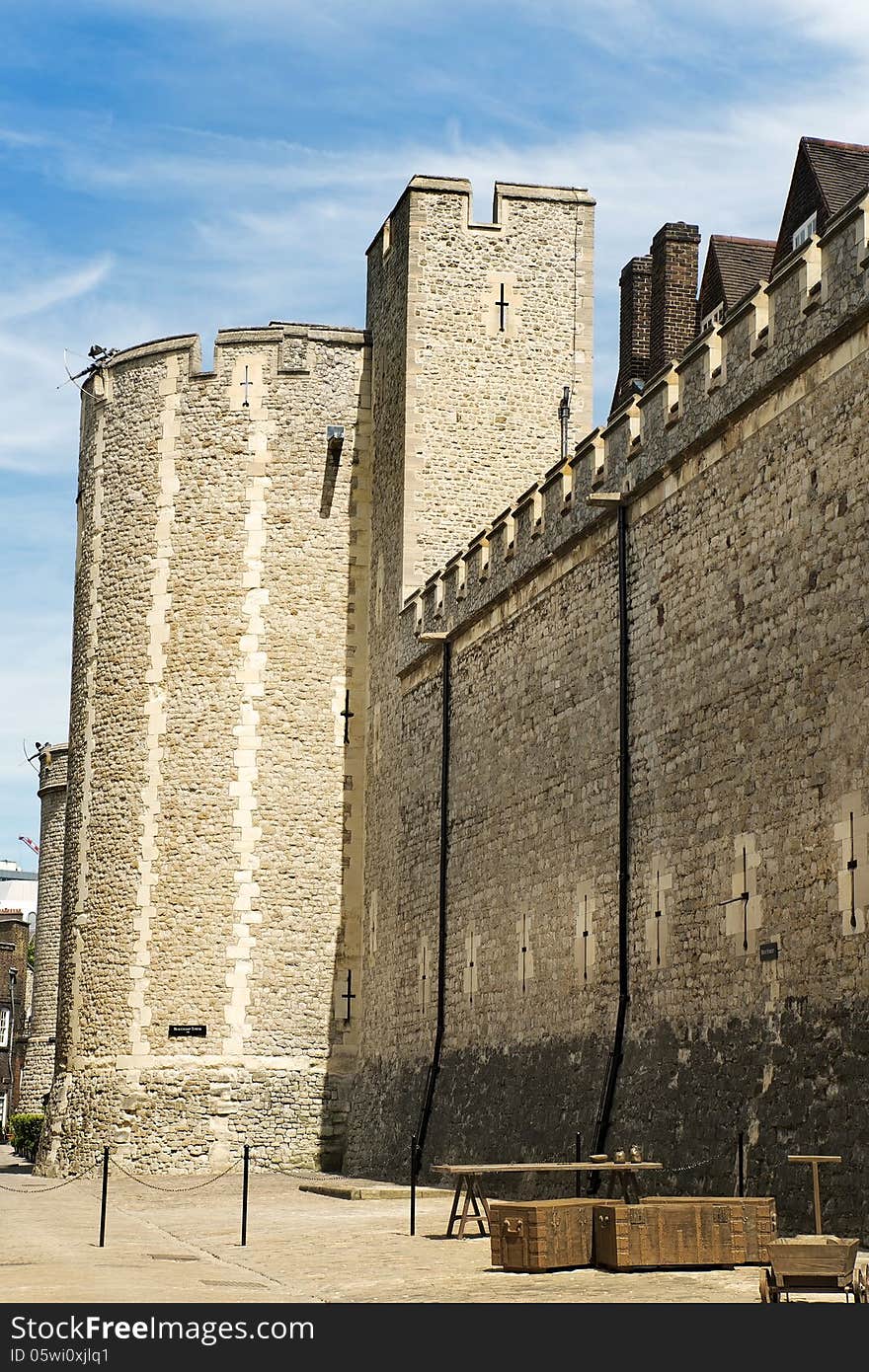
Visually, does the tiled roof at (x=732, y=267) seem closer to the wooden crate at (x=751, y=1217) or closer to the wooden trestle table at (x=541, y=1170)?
the wooden trestle table at (x=541, y=1170)

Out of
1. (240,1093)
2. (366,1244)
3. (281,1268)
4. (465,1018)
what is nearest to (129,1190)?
(240,1093)

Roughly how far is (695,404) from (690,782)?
299cm

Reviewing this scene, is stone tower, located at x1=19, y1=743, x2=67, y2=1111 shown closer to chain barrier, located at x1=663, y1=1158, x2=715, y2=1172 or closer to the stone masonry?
the stone masonry

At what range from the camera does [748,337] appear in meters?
14.3

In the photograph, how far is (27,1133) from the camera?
3312cm

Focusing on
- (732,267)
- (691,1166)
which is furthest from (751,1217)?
(732,267)

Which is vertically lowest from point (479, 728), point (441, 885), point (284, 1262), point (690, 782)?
point (284, 1262)

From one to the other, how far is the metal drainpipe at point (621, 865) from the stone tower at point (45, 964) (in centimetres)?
1877

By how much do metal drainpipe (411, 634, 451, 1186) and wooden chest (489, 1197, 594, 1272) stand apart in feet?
30.6

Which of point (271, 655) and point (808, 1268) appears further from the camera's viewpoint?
point (271, 655)

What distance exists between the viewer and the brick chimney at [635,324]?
91.1 feet

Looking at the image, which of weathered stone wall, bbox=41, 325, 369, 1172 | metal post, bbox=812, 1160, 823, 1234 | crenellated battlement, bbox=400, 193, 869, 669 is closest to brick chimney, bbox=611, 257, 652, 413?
weathered stone wall, bbox=41, 325, 369, 1172

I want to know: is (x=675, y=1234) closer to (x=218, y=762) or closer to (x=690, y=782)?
(x=690, y=782)

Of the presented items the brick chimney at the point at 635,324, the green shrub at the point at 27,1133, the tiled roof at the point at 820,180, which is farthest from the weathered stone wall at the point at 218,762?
the green shrub at the point at 27,1133
